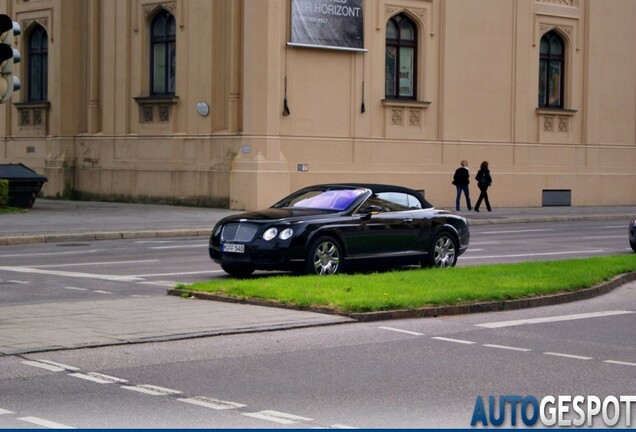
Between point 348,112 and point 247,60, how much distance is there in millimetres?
3771

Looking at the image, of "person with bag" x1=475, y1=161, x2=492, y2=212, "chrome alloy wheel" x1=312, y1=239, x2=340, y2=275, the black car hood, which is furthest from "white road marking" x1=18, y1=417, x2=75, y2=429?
"person with bag" x1=475, y1=161, x2=492, y2=212

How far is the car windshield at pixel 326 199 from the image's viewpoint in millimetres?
18703

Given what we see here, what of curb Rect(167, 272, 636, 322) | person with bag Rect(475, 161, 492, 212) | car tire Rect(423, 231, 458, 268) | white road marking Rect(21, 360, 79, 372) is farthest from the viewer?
person with bag Rect(475, 161, 492, 212)

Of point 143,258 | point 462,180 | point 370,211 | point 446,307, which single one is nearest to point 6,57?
point 446,307

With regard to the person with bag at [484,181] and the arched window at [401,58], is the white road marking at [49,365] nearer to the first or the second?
the person with bag at [484,181]

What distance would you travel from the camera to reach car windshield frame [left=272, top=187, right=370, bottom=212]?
18.7 m

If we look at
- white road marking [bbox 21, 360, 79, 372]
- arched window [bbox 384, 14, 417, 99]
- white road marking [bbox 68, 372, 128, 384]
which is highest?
arched window [bbox 384, 14, 417, 99]

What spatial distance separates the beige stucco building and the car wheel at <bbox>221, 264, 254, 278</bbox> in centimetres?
1699

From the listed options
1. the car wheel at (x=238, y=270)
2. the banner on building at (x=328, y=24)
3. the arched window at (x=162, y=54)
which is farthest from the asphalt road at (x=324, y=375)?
the arched window at (x=162, y=54)

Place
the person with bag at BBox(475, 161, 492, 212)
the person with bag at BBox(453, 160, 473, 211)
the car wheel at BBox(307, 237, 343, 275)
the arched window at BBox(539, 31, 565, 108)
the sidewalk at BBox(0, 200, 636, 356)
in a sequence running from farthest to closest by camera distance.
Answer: the arched window at BBox(539, 31, 565, 108) < the person with bag at BBox(475, 161, 492, 212) < the person with bag at BBox(453, 160, 473, 211) < the car wheel at BBox(307, 237, 343, 275) < the sidewalk at BBox(0, 200, 636, 356)

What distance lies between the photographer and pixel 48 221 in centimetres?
3166

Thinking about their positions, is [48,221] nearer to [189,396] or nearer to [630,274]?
[630,274]

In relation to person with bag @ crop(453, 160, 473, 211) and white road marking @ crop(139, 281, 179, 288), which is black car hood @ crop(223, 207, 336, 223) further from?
person with bag @ crop(453, 160, 473, 211)

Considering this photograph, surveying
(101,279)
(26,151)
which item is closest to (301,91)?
(26,151)
